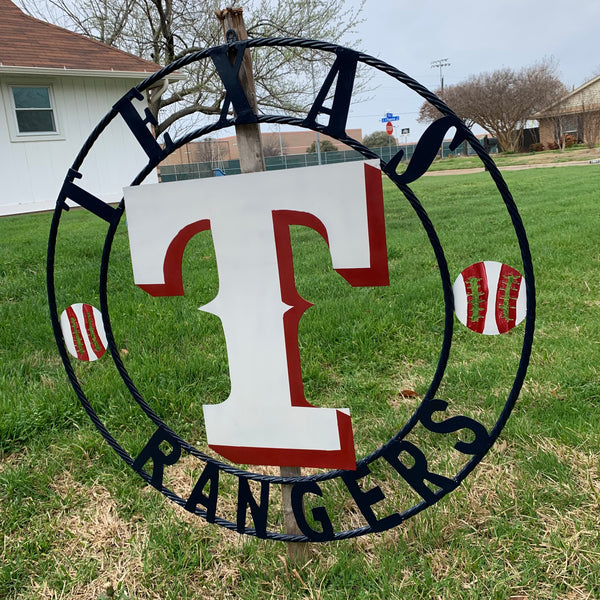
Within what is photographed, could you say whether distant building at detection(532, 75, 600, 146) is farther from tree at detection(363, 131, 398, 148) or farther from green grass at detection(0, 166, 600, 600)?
green grass at detection(0, 166, 600, 600)

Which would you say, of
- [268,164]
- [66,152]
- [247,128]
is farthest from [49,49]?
[268,164]

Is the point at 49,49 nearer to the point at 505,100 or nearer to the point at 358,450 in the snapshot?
the point at 358,450

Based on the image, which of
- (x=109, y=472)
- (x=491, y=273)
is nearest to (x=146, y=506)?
(x=109, y=472)

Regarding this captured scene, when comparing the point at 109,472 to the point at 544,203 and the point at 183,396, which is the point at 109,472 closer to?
the point at 183,396

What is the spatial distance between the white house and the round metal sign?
9262 mm

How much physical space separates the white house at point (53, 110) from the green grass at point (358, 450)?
27.5ft

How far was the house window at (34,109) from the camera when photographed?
11.5 m

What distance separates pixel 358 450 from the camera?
7.23 feet

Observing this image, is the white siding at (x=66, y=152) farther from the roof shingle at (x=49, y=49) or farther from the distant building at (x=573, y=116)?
the distant building at (x=573, y=116)

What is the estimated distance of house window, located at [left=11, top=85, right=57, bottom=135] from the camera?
1155 cm

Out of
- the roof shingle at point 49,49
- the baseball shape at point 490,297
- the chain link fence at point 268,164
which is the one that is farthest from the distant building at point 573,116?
the baseball shape at point 490,297

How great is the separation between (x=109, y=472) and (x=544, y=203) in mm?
7162

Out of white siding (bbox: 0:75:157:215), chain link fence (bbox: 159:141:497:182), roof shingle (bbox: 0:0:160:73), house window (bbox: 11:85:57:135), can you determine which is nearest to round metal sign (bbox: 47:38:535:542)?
white siding (bbox: 0:75:157:215)

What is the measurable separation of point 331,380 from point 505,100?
38.3m
